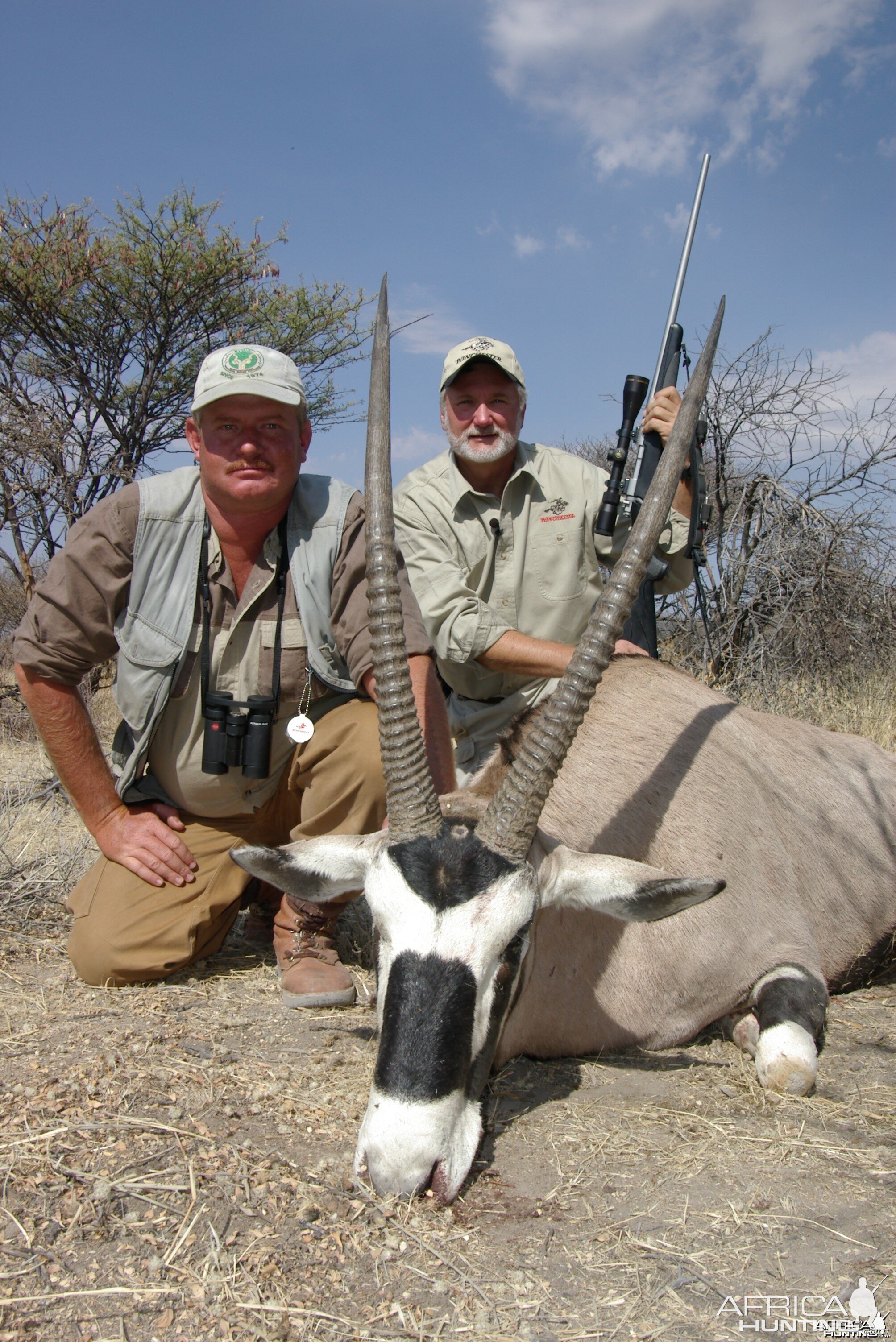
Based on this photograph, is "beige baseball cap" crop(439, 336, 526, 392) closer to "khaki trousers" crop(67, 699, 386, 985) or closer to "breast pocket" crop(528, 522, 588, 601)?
"breast pocket" crop(528, 522, 588, 601)

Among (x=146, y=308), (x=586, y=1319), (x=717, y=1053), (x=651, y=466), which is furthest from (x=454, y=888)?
(x=146, y=308)

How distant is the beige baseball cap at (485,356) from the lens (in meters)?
5.46

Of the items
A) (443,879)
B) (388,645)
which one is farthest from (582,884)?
(388,645)

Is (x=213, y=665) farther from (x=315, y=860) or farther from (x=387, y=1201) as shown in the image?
(x=387, y=1201)

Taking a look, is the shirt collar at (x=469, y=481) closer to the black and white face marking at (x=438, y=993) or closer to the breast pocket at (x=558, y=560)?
the breast pocket at (x=558, y=560)

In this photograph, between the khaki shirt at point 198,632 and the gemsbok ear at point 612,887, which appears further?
the khaki shirt at point 198,632

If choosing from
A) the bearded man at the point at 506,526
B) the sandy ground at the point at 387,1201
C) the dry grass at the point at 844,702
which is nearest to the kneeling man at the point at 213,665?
the sandy ground at the point at 387,1201

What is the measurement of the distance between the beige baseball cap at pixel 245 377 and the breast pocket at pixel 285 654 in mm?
945

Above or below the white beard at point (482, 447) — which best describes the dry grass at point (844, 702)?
below

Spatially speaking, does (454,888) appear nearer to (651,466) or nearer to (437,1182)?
(437,1182)

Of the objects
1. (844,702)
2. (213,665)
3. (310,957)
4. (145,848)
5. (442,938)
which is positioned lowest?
(310,957)

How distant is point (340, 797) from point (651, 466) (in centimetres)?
299

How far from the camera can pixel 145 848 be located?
4328mm

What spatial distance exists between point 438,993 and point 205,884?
2125 millimetres
